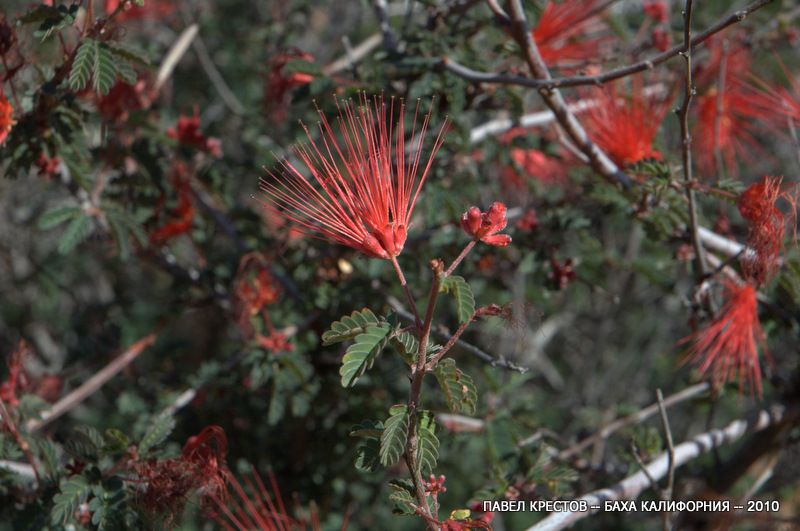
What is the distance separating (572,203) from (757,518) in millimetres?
1800

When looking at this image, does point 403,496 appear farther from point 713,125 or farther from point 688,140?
point 713,125

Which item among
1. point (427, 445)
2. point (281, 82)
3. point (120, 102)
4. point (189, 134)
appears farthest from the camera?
point (281, 82)

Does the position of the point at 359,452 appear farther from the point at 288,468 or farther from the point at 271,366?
the point at 288,468

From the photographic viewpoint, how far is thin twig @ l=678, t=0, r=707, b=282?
2018mm

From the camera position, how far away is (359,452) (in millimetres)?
1803

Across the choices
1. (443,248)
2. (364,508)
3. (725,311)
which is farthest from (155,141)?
(725,311)

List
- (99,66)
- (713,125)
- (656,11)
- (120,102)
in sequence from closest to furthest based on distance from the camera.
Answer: (99,66)
(120,102)
(713,125)
(656,11)

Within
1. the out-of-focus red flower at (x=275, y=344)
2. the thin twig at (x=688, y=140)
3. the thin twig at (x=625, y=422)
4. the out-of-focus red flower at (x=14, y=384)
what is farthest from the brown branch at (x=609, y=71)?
the out-of-focus red flower at (x=14, y=384)

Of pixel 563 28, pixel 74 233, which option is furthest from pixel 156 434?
pixel 563 28

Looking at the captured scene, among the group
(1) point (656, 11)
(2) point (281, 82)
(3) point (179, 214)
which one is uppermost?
(1) point (656, 11)

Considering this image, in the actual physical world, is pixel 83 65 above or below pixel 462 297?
above

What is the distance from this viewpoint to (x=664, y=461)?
8.68 feet

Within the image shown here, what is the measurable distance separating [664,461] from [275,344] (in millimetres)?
1452

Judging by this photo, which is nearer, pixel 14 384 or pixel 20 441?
pixel 20 441
